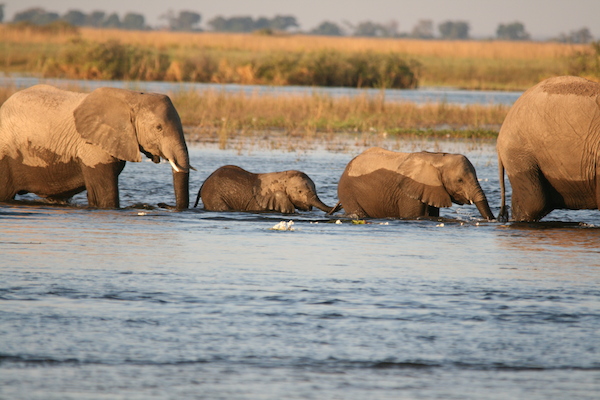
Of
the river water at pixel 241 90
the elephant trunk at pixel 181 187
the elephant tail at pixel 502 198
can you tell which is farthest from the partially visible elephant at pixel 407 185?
the river water at pixel 241 90

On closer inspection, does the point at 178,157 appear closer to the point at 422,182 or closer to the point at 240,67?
the point at 422,182

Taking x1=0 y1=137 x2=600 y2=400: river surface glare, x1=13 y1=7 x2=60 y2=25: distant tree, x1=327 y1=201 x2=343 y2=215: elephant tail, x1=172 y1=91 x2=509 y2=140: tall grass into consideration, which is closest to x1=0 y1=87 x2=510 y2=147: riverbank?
x1=172 y1=91 x2=509 y2=140: tall grass

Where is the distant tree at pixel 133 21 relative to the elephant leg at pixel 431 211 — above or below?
above

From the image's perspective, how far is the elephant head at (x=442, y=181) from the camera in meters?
10.1

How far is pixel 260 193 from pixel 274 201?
195 millimetres

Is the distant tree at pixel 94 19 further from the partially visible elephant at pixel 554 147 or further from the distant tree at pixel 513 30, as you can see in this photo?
the partially visible elephant at pixel 554 147

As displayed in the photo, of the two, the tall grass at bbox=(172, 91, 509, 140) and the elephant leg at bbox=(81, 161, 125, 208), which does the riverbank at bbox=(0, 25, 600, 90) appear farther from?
the elephant leg at bbox=(81, 161, 125, 208)

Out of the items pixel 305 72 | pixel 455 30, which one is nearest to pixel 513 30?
pixel 455 30

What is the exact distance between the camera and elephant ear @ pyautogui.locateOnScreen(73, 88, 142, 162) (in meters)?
10.6

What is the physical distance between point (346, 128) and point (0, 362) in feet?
59.2

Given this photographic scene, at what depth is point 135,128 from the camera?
10.8 m

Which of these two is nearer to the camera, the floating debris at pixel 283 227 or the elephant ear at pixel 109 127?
the floating debris at pixel 283 227

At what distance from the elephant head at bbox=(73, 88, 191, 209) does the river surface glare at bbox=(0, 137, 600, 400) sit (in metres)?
0.75

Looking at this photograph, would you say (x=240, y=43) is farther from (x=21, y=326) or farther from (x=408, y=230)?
(x=21, y=326)
